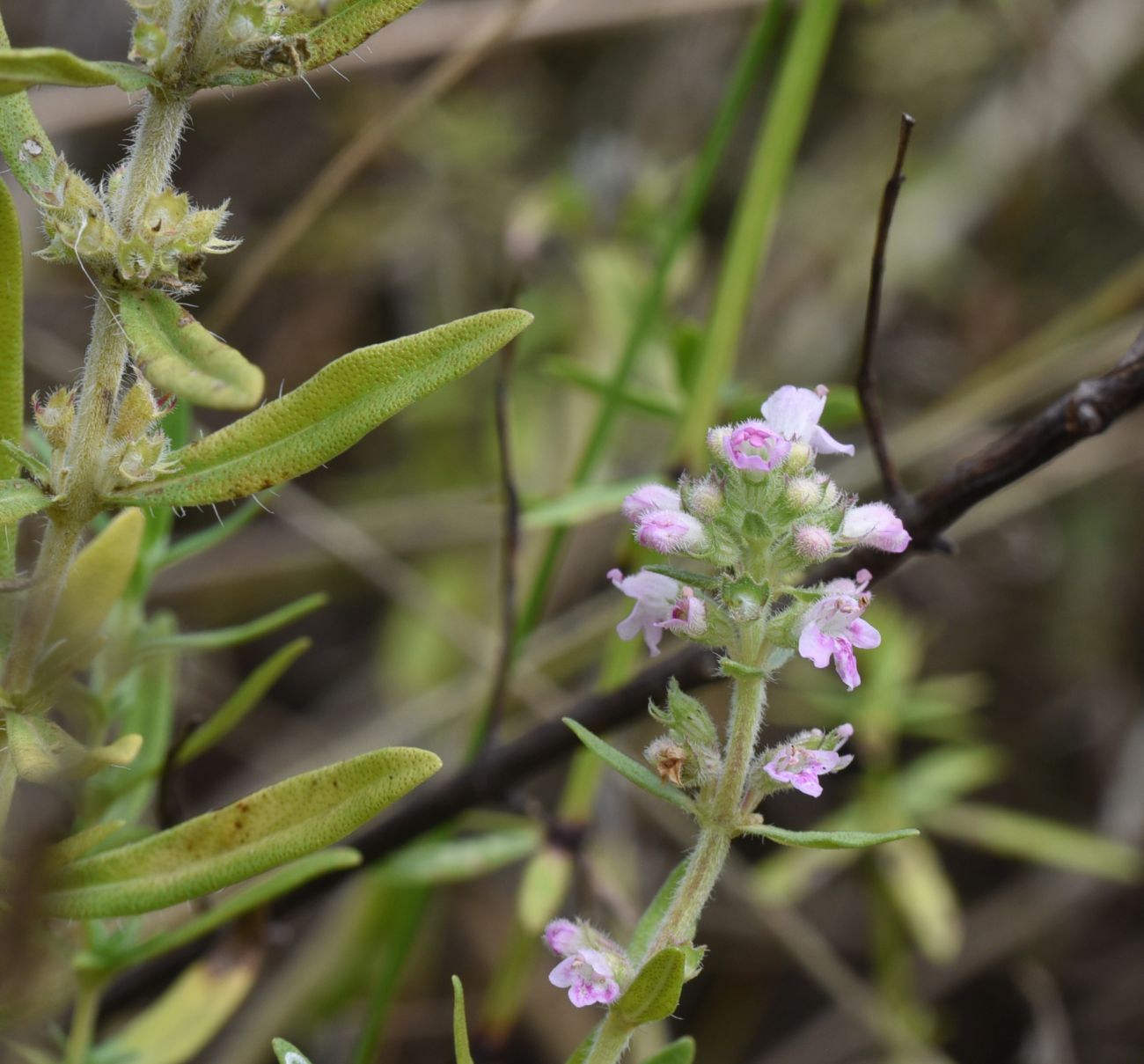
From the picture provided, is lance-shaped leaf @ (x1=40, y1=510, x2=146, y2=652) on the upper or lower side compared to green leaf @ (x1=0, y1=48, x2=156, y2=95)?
lower

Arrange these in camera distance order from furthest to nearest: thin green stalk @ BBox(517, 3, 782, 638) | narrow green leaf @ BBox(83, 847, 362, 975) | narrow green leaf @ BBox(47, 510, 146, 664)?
thin green stalk @ BBox(517, 3, 782, 638) → narrow green leaf @ BBox(83, 847, 362, 975) → narrow green leaf @ BBox(47, 510, 146, 664)

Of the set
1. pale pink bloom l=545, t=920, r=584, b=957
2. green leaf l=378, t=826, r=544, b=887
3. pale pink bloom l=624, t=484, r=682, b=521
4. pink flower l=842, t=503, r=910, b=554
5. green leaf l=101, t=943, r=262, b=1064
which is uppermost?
pale pink bloom l=624, t=484, r=682, b=521

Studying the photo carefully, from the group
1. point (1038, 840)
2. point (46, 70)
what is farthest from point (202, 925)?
point (1038, 840)

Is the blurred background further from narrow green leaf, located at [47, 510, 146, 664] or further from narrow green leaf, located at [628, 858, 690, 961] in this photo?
narrow green leaf, located at [628, 858, 690, 961]

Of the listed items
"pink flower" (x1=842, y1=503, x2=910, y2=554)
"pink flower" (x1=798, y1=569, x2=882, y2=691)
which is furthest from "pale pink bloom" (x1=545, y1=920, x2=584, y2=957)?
"pink flower" (x1=842, y1=503, x2=910, y2=554)

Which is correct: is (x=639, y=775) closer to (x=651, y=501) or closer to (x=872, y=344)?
(x=651, y=501)

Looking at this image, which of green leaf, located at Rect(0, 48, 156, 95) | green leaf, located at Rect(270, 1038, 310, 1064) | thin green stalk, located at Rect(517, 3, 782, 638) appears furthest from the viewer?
thin green stalk, located at Rect(517, 3, 782, 638)

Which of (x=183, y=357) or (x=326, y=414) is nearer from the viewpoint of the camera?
(x=183, y=357)

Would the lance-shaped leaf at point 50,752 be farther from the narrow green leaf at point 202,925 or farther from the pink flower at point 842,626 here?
the pink flower at point 842,626
